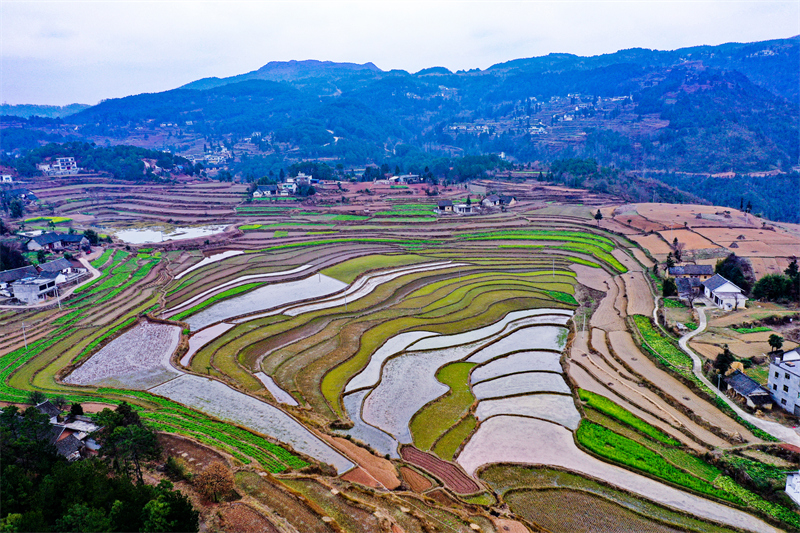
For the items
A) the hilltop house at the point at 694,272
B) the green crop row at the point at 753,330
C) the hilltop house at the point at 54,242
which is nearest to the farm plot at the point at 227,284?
the hilltop house at the point at 54,242

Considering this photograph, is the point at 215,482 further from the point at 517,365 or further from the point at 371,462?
the point at 517,365

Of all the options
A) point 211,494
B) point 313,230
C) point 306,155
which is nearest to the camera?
point 211,494

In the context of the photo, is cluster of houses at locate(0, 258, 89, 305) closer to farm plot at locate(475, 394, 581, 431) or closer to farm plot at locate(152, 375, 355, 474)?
farm plot at locate(152, 375, 355, 474)

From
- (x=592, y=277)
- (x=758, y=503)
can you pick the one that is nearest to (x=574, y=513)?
(x=758, y=503)

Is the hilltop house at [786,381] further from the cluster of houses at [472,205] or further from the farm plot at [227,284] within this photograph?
the cluster of houses at [472,205]

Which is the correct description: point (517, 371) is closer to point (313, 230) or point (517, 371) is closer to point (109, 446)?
point (109, 446)

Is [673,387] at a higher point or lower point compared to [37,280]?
lower

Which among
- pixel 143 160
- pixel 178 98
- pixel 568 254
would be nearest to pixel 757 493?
pixel 568 254
